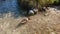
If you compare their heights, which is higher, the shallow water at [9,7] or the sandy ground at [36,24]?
the shallow water at [9,7]

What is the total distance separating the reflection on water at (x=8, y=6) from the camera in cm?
552

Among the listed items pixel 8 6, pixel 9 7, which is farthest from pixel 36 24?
pixel 8 6

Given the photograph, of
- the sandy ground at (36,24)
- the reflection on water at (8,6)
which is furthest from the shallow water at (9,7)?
the sandy ground at (36,24)

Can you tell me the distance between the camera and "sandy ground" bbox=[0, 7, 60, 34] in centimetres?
429

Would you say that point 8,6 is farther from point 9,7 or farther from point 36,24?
point 36,24

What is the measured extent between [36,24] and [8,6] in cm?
183

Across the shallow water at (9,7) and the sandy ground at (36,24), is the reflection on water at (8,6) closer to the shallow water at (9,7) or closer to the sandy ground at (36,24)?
the shallow water at (9,7)

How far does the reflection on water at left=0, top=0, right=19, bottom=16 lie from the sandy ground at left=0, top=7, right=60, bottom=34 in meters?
0.36

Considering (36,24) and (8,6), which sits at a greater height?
(8,6)

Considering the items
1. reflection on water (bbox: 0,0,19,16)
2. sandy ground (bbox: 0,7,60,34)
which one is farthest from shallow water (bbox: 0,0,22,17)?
sandy ground (bbox: 0,7,60,34)

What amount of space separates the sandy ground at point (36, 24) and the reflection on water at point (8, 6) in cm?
36

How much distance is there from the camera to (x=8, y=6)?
5.82 m

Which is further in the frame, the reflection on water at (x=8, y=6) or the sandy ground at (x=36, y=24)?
the reflection on water at (x=8, y=6)

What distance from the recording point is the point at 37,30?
14.1 feet
